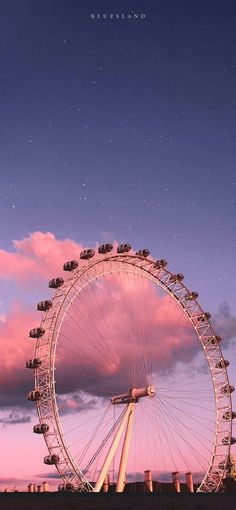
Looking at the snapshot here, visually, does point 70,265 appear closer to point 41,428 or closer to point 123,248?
point 123,248

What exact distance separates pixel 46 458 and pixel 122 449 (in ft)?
21.0

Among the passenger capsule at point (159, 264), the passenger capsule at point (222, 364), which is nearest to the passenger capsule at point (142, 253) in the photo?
the passenger capsule at point (159, 264)

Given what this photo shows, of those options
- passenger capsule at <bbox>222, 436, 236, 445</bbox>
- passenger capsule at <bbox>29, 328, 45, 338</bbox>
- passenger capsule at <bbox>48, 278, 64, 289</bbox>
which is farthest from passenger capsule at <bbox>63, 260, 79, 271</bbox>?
passenger capsule at <bbox>222, 436, 236, 445</bbox>

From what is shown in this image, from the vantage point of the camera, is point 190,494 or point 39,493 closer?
point 39,493

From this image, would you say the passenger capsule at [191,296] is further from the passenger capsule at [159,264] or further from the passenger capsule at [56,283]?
the passenger capsule at [56,283]

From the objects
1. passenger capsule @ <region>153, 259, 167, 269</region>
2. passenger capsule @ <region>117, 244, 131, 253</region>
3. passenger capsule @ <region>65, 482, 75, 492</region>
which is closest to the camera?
passenger capsule @ <region>65, 482, 75, 492</region>

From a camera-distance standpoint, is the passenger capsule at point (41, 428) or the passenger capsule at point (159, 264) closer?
the passenger capsule at point (41, 428)

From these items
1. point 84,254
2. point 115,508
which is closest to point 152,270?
point 84,254

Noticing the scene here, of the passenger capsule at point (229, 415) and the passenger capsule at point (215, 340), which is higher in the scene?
the passenger capsule at point (215, 340)

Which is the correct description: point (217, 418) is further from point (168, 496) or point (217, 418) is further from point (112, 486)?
point (168, 496)

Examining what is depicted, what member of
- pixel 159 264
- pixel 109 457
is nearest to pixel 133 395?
pixel 109 457

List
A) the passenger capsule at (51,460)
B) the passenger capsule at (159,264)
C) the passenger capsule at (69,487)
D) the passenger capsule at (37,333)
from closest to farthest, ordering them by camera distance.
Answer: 1. the passenger capsule at (69,487)
2. the passenger capsule at (51,460)
3. the passenger capsule at (37,333)
4. the passenger capsule at (159,264)

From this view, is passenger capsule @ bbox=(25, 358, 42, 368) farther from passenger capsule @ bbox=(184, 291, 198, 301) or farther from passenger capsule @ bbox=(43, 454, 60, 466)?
→ passenger capsule @ bbox=(184, 291, 198, 301)

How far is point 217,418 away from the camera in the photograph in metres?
64.6
